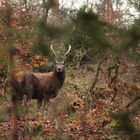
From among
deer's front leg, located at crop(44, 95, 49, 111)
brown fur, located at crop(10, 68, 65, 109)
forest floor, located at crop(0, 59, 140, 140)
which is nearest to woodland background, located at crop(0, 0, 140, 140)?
forest floor, located at crop(0, 59, 140, 140)

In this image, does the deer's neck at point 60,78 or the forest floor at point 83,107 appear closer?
the forest floor at point 83,107

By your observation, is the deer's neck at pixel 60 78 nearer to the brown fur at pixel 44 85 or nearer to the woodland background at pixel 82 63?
the brown fur at pixel 44 85

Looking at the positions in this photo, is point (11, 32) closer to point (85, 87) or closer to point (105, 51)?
point (105, 51)

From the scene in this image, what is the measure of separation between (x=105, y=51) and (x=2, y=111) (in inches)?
121

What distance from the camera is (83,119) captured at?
12.9 m

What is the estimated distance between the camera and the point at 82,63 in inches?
730

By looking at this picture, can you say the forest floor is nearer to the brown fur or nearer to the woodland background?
the woodland background

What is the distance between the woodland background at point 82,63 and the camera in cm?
523

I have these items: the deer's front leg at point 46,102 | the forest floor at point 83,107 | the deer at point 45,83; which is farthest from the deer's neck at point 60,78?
the deer's front leg at point 46,102

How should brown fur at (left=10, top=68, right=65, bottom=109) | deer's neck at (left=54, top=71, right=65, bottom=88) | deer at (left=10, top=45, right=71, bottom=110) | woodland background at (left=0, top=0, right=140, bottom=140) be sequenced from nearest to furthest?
1. woodland background at (left=0, top=0, right=140, bottom=140)
2. deer at (left=10, top=45, right=71, bottom=110)
3. brown fur at (left=10, top=68, right=65, bottom=109)
4. deer's neck at (left=54, top=71, right=65, bottom=88)

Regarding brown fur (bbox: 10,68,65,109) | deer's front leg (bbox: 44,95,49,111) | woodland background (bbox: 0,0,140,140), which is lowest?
deer's front leg (bbox: 44,95,49,111)

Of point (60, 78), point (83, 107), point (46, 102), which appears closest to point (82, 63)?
point (60, 78)

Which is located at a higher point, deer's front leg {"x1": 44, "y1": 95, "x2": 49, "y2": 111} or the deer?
the deer

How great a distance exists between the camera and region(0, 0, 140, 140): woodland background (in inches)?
206
